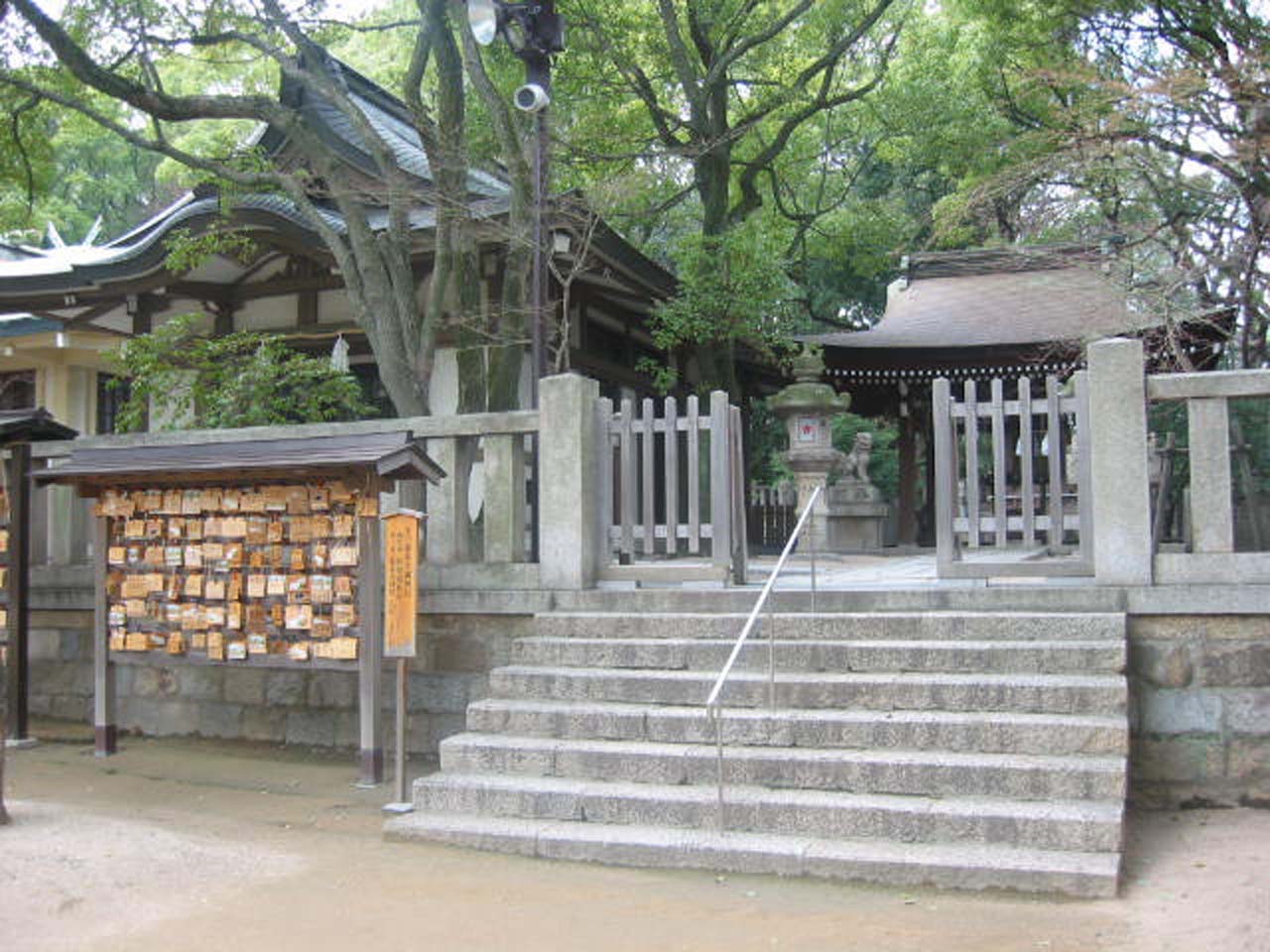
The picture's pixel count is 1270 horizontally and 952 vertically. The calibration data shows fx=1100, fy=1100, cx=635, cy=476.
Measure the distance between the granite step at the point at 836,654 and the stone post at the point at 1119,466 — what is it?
0.58 meters

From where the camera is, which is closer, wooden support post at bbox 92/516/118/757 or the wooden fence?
wooden support post at bbox 92/516/118/757

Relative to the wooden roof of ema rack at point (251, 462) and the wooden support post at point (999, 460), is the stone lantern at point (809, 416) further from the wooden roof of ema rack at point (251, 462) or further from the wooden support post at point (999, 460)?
the wooden roof of ema rack at point (251, 462)

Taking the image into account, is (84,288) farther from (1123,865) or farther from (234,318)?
(1123,865)

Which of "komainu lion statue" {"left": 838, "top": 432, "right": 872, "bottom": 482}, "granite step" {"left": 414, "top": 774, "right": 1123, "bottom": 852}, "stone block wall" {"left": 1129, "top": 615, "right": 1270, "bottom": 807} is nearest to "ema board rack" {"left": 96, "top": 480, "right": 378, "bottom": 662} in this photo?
"granite step" {"left": 414, "top": 774, "right": 1123, "bottom": 852}

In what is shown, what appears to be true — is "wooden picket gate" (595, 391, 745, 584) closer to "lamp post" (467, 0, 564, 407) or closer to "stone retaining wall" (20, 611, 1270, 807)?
"stone retaining wall" (20, 611, 1270, 807)

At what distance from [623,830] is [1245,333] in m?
10.3

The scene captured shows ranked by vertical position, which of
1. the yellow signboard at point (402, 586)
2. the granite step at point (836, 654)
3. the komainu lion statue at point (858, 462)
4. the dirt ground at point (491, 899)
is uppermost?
the komainu lion statue at point (858, 462)

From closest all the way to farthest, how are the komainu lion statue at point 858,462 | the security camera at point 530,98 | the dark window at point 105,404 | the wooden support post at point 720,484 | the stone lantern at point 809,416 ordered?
1. the wooden support post at point 720,484
2. the security camera at point 530,98
3. the stone lantern at point 809,416
4. the dark window at point 105,404
5. the komainu lion statue at point 858,462

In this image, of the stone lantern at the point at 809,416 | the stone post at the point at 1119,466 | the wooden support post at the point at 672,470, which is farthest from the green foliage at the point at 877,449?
the stone post at the point at 1119,466

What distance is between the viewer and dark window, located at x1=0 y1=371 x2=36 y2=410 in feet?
56.9

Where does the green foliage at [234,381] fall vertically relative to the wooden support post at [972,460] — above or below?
above

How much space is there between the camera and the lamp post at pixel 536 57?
8.23 m

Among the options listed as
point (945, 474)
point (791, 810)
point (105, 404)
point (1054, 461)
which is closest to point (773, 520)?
point (105, 404)

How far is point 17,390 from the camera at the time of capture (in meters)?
17.5
